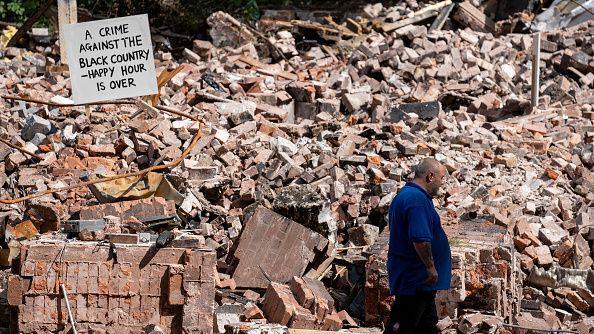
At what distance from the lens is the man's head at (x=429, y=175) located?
634 centimetres

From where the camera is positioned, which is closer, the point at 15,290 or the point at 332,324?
the point at 15,290

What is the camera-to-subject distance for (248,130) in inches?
454

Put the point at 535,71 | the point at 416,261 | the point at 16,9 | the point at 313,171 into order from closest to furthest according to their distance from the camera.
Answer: the point at 416,261 → the point at 313,171 → the point at 535,71 → the point at 16,9

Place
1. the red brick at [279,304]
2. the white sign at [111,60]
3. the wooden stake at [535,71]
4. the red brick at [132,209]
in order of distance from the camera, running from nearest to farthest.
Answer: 1. the red brick at [279,304]
2. the white sign at [111,60]
3. the red brick at [132,209]
4. the wooden stake at [535,71]

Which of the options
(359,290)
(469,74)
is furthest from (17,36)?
(359,290)

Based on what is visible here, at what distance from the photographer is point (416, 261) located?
631cm

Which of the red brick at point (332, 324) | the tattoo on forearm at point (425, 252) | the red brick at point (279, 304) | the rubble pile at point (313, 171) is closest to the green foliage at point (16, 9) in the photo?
the rubble pile at point (313, 171)

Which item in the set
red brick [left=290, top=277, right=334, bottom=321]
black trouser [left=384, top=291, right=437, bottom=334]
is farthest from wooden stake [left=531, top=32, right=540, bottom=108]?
black trouser [left=384, top=291, right=437, bottom=334]

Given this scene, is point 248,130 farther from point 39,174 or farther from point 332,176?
point 39,174

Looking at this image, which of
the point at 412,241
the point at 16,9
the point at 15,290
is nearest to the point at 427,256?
the point at 412,241

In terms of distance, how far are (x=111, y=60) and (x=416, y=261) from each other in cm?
361

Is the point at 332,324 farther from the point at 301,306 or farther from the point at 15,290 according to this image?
the point at 15,290

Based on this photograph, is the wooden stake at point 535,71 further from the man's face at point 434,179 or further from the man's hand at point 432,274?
the man's hand at point 432,274

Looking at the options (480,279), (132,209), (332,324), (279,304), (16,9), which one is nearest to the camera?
(279,304)
